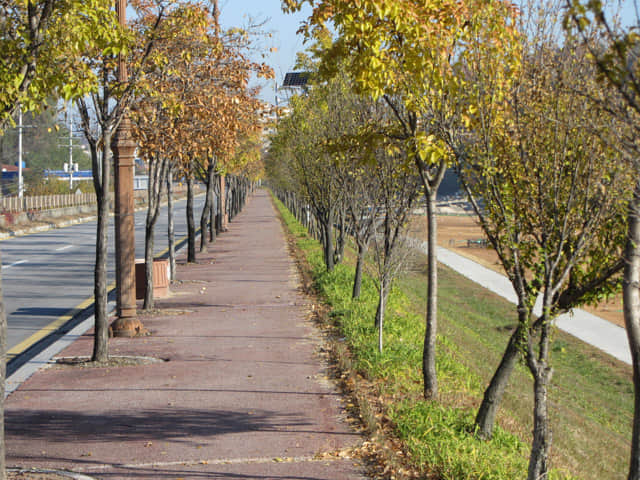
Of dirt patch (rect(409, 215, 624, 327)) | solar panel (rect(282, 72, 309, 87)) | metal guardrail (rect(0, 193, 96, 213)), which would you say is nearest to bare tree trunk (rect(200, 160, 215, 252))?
solar panel (rect(282, 72, 309, 87))

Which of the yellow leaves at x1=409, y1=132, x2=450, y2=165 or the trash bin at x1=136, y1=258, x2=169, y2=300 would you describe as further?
the trash bin at x1=136, y1=258, x2=169, y2=300

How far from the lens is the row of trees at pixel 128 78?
7.46 metres

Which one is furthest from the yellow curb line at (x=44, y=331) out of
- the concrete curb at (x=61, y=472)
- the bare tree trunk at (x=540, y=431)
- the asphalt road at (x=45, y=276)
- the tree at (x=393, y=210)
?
the bare tree trunk at (x=540, y=431)

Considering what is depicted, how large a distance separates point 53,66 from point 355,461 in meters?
4.94

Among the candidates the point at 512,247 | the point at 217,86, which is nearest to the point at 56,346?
the point at 217,86

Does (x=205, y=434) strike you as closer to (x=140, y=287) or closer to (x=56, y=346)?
(x=56, y=346)

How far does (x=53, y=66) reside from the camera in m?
8.54

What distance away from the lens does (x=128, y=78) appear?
1233cm

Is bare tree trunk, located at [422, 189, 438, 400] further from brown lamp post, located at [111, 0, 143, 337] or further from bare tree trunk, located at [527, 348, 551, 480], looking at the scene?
brown lamp post, located at [111, 0, 143, 337]

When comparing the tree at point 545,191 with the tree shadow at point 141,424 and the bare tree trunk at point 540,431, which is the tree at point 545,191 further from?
the tree shadow at point 141,424

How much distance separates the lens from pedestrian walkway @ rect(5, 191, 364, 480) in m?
7.09

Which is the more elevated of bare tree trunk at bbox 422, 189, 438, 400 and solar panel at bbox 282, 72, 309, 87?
solar panel at bbox 282, 72, 309, 87

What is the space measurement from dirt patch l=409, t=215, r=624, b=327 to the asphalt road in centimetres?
696

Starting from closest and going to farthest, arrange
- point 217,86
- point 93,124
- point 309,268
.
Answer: point 93,124, point 217,86, point 309,268
